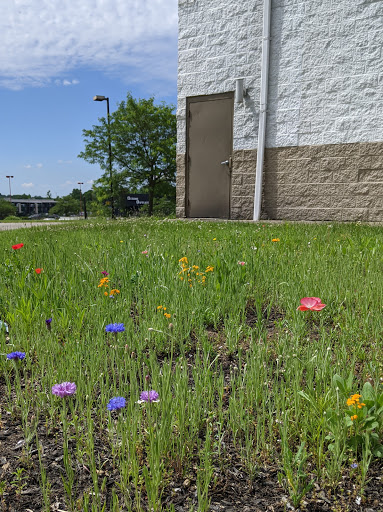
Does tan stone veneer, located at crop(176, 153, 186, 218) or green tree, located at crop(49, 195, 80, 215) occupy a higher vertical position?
tan stone veneer, located at crop(176, 153, 186, 218)

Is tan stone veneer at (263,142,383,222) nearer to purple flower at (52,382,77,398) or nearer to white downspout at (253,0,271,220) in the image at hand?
white downspout at (253,0,271,220)

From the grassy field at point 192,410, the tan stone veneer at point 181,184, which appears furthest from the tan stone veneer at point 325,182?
the grassy field at point 192,410

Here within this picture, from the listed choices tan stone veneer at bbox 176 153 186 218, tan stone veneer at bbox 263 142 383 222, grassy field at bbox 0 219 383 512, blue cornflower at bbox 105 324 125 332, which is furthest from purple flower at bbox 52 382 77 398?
tan stone veneer at bbox 176 153 186 218

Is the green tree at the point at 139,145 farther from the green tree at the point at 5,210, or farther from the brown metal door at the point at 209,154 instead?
the green tree at the point at 5,210

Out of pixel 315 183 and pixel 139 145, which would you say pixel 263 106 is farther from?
pixel 139 145

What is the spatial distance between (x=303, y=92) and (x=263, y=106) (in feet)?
2.94

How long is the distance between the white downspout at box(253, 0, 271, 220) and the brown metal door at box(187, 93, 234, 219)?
0.88 meters

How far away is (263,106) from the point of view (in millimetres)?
9305

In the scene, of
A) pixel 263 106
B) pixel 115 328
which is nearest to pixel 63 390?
pixel 115 328

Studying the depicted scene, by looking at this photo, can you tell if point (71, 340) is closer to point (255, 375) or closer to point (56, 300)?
point (56, 300)

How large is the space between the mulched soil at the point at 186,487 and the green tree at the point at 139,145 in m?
28.5

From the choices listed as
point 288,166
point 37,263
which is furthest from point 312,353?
point 288,166

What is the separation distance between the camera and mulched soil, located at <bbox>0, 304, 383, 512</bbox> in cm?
118

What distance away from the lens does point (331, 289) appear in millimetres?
2736
